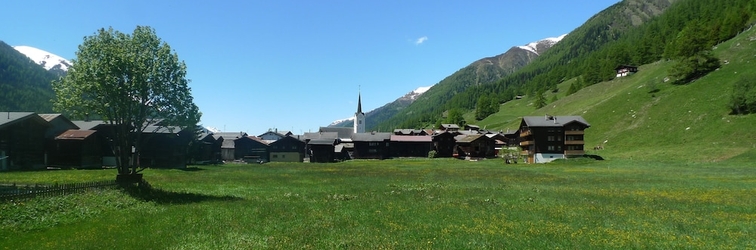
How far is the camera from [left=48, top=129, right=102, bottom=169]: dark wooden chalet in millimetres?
65375

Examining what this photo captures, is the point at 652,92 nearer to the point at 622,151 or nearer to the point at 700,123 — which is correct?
the point at 700,123

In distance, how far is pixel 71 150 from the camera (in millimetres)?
66250

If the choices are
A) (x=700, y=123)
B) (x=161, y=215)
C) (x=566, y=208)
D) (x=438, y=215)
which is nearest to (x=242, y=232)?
(x=161, y=215)

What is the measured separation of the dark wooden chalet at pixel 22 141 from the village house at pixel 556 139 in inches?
3523

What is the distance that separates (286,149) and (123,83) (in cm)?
8363

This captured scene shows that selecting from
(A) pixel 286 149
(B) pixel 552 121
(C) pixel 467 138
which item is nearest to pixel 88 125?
(A) pixel 286 149

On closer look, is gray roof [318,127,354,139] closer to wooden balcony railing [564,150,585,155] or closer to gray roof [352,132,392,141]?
gray roof [352,132,392,141]

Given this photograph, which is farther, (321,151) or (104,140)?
(321,151)

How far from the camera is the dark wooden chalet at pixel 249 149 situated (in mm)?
115562

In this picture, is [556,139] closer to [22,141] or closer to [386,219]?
[386,219]

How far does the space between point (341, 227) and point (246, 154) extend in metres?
101

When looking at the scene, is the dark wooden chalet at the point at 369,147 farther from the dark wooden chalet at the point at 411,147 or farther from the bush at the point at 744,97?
the bush at the point at 744,97

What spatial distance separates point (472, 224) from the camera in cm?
2223

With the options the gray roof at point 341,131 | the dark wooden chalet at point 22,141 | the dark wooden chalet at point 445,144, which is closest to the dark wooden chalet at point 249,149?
the gray roof at point 341,131
